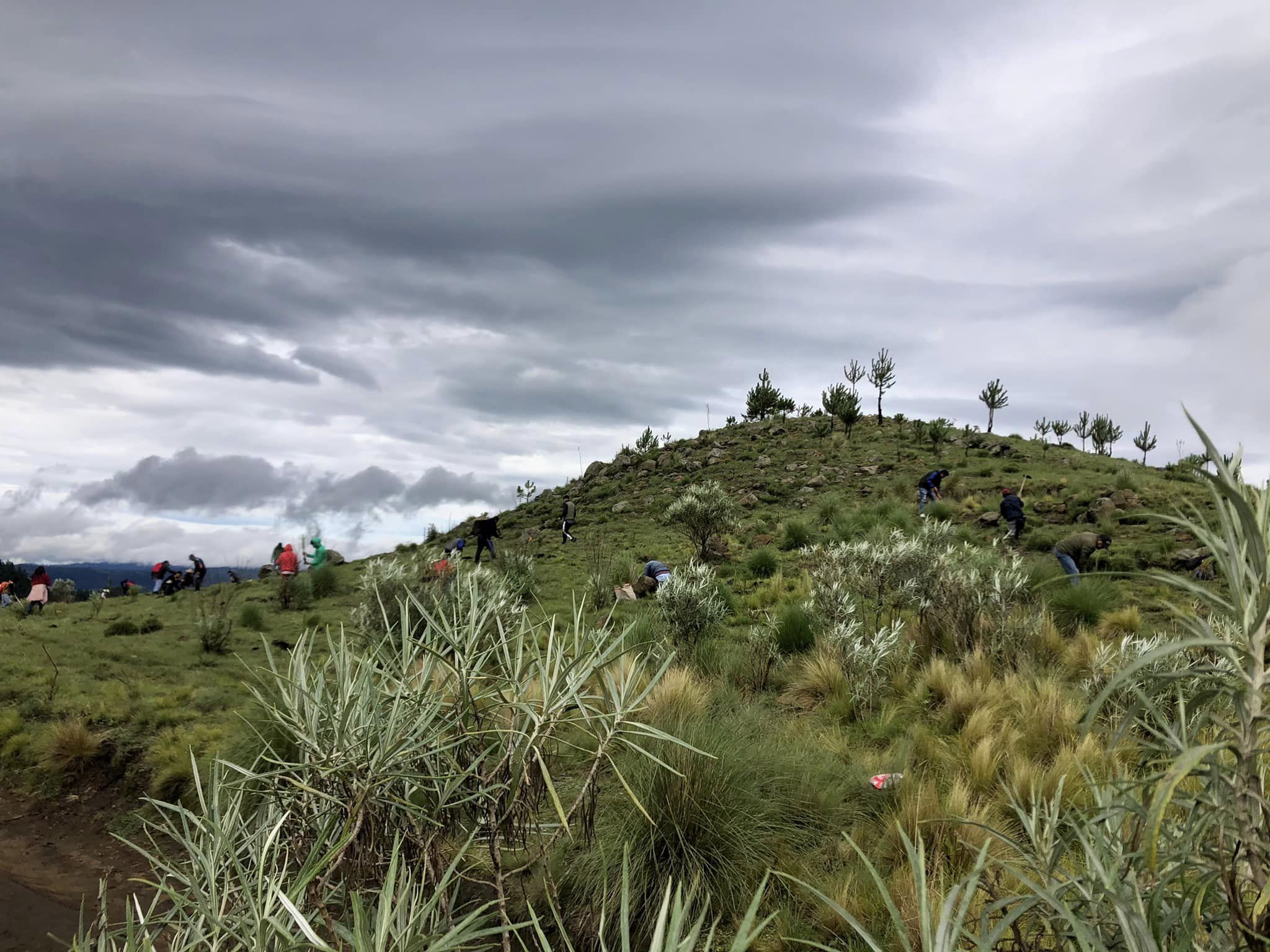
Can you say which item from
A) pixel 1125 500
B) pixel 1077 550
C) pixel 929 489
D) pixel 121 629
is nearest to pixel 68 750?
pixel 121 629

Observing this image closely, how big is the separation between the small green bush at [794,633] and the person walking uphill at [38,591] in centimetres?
1869

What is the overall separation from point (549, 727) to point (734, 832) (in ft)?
10.4

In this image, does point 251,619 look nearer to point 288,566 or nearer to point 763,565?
point 288,566

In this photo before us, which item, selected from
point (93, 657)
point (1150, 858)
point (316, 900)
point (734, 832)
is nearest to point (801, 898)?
point (734, 832)

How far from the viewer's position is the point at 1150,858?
1.03 metres

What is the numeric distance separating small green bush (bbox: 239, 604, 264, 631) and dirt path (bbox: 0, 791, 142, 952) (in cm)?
693

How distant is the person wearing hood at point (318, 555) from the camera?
66.3ft

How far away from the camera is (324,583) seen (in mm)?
19250

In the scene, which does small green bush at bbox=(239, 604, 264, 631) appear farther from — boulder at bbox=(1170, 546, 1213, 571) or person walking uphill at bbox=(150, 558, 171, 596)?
boulder at bbox=(1170, 546, 1213, 571)

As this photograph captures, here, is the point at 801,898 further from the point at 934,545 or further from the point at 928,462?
the point at 928,462

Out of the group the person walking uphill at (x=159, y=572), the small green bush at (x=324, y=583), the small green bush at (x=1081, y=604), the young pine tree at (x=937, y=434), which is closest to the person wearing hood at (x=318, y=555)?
the small green bush at (x=324, y=583)

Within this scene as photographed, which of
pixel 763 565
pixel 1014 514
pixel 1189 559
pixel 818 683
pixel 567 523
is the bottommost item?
pixel 818 683

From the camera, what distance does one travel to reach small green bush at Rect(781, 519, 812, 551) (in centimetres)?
1978

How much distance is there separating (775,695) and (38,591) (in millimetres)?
20029
